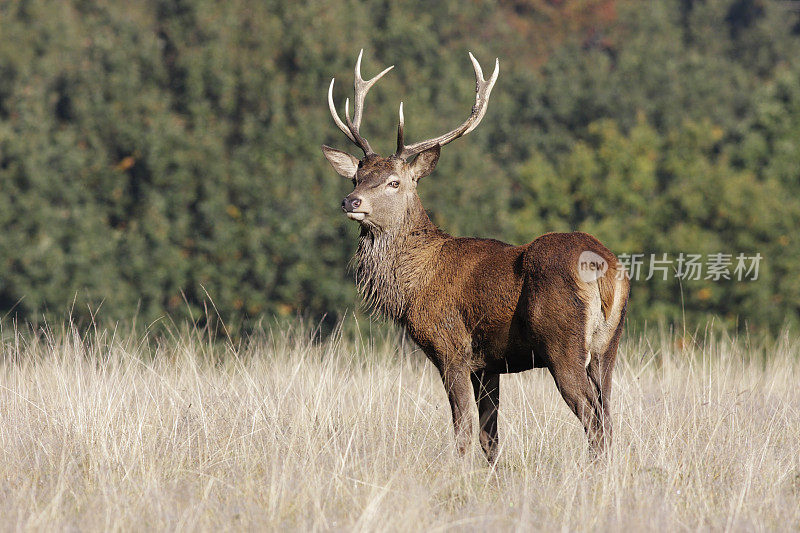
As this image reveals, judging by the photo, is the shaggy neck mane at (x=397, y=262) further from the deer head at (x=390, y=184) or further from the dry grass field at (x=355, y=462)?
the dry grass field at (x=355, y=462)

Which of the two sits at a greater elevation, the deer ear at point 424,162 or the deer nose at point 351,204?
the deer ear at point 424,162

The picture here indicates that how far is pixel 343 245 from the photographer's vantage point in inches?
740

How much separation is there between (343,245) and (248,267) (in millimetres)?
2120

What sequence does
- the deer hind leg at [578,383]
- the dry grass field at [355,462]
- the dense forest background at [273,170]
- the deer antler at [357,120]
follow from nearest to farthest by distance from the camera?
the dry grass field at [355,462] < the deer hind leg at [578,383] < the deer antler at [357,120] < the dense forest background at [273,170]

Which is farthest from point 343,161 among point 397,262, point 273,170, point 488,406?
point 273,170

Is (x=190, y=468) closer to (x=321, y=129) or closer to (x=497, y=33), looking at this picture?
(x=321, y=129)

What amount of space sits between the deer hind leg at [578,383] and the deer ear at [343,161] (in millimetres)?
2109

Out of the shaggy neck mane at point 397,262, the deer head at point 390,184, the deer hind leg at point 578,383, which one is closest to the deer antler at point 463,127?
the deer head at point 390,184

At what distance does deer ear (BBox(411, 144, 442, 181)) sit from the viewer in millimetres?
6219

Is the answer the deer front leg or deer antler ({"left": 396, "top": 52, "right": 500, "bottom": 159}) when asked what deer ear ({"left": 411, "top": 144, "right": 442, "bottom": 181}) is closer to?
deer antler ({"left": 396, "top": 52, "right": 500, "bottom": 159})

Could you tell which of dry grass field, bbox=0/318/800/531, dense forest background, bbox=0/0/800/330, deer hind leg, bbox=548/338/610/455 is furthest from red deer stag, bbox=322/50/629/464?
dense forest background, bbox=0/0/800/330

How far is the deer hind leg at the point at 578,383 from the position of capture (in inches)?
202

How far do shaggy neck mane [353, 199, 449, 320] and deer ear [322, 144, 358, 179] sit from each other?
61cm

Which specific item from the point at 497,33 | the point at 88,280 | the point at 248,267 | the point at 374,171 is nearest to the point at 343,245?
the point at 248,267
